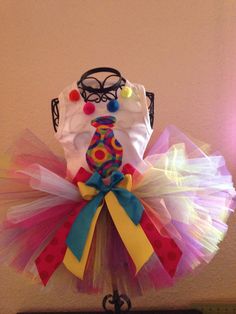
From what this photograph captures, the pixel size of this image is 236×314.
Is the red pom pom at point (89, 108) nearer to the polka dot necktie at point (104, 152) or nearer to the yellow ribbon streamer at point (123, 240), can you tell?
the polka dot necktie at point (104, 152)

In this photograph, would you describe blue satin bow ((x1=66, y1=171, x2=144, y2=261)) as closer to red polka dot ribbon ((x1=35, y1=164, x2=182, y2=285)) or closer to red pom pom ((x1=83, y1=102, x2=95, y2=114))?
red polka dot ribbon ((x1=35, y1=164, x2=182, y2=285))

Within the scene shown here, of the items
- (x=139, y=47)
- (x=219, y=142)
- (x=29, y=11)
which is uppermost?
(x=29, y=11)

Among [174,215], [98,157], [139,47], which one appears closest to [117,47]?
[139,47]

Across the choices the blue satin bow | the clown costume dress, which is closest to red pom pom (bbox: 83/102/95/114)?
the clown costume dress

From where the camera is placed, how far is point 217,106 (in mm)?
1017

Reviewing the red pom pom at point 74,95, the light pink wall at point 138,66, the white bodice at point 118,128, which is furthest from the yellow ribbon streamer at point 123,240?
the light pink wall at point 138,66

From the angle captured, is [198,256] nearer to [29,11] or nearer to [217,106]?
[217,106]

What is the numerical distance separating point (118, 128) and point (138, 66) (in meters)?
0.44

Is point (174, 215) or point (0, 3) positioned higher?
point (0, 3)

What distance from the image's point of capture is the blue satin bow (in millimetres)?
562

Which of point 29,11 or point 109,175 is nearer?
point 109,175

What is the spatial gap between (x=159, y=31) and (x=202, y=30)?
140 millimetres

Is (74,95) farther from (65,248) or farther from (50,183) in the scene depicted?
(65,248)

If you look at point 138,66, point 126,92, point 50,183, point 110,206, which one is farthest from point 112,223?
point 138,66
